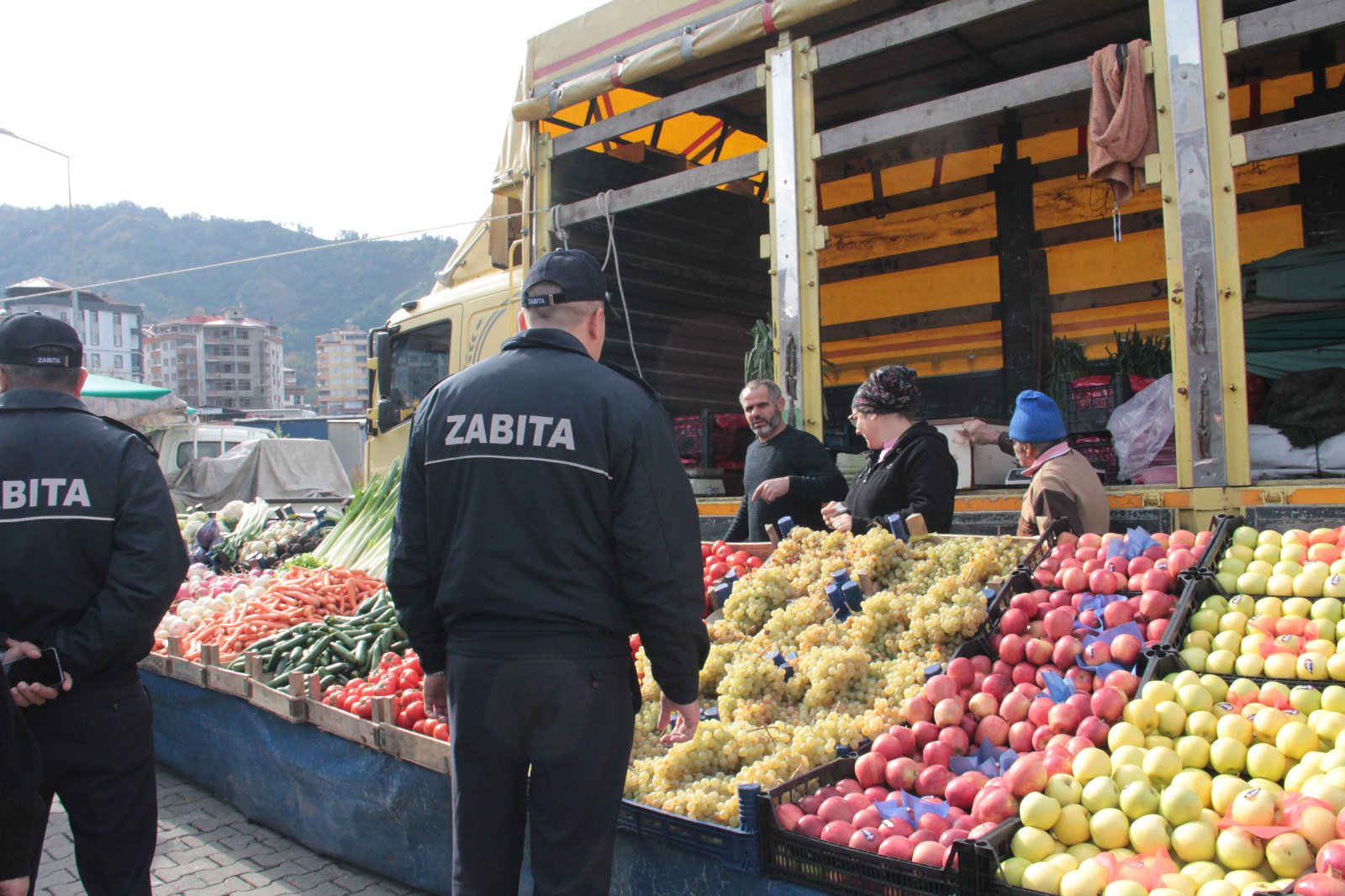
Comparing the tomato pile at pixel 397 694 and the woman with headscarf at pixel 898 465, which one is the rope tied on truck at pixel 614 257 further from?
the tomato pile at pixel 397 694

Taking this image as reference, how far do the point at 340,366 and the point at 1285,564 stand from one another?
464ft

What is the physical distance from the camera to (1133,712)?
99.0 inches

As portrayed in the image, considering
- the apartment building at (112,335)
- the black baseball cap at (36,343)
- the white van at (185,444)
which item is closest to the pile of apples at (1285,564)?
the black baseball cap at (36,343)

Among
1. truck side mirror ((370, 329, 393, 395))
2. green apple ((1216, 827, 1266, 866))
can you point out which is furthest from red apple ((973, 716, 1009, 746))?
truck side mirror ((370, 329, 393, 395))

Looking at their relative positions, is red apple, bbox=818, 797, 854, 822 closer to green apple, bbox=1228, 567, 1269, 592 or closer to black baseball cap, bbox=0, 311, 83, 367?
green apple, bbox=1228, 567, 1269, 592

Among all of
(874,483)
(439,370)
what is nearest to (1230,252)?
(874,483)

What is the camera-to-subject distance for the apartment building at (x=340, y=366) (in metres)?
131

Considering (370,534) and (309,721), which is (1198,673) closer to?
(309,721)

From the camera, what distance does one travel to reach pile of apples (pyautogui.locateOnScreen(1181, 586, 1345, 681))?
259 cm

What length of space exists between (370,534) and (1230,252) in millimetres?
6739

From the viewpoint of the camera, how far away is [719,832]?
242cm

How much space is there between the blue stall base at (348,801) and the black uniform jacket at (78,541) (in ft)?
4.23

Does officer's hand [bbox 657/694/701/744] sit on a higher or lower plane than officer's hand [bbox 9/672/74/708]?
lower

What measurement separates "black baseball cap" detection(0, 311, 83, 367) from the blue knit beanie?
371cm
